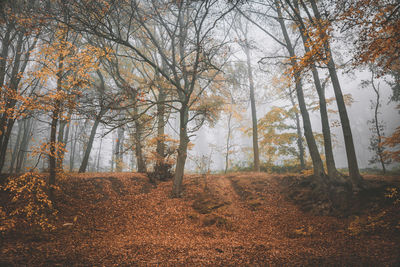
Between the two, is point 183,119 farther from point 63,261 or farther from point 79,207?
point 63,261

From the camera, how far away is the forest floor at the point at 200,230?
11.4ft

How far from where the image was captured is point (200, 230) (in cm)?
551

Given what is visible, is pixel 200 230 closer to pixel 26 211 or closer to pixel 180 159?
pixel 180 159

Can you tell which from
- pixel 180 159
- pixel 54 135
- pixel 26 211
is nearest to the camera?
pixel 26 211

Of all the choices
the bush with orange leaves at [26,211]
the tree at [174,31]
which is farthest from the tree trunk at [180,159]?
the bush with orange leaves at [26,211]

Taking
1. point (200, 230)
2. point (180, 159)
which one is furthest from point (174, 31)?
point (200, 230)

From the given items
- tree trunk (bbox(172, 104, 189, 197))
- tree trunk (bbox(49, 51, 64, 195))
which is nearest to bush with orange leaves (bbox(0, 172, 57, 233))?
tree trunk (bbox(49, 51, 64, 195))

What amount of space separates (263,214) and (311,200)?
187cm

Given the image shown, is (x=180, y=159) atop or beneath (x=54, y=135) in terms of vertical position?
beneath

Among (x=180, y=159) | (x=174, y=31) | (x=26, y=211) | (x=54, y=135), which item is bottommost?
(x=26, y=211)

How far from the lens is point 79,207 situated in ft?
19.6

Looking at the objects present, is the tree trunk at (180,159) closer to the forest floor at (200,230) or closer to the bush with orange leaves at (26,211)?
the forest floor at (200,230)

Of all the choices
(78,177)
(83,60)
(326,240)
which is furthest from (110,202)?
(326,240)

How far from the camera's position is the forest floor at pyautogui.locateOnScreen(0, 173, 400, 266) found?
3471mm
